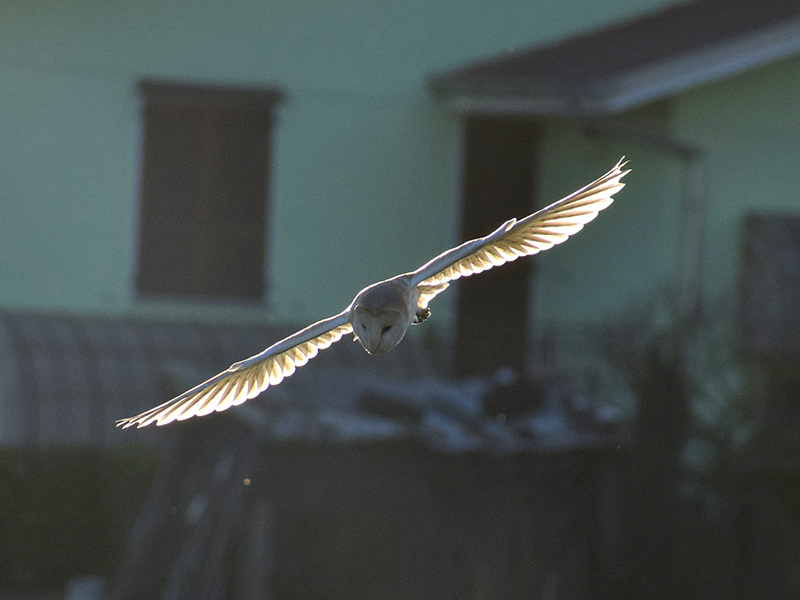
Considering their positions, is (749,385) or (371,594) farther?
(749,385)

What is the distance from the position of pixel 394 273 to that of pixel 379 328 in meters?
6.51

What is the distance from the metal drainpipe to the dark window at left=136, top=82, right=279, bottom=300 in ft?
8.09

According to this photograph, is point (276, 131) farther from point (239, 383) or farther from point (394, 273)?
point (239, 383)

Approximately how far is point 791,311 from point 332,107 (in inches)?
140

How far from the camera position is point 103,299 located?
30.9 feet

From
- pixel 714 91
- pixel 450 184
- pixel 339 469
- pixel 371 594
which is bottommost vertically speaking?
pixel 371 594

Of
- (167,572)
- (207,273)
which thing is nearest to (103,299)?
(207,273)

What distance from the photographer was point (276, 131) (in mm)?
9664

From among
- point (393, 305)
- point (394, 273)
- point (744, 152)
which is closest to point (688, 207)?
point (744, 152)

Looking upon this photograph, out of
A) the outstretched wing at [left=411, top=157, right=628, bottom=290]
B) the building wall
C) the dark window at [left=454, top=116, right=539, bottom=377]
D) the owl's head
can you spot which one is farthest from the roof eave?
the owl's head

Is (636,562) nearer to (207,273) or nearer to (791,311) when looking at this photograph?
(791,311)

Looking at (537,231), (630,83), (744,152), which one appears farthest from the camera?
(744,152)

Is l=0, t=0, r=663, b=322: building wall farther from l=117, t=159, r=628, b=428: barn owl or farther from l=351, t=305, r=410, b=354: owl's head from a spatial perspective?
l=351, t=305, r=410, b=354: owl's head

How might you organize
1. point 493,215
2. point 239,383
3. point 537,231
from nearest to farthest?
point 537,231
point 239,383
point 493,215
